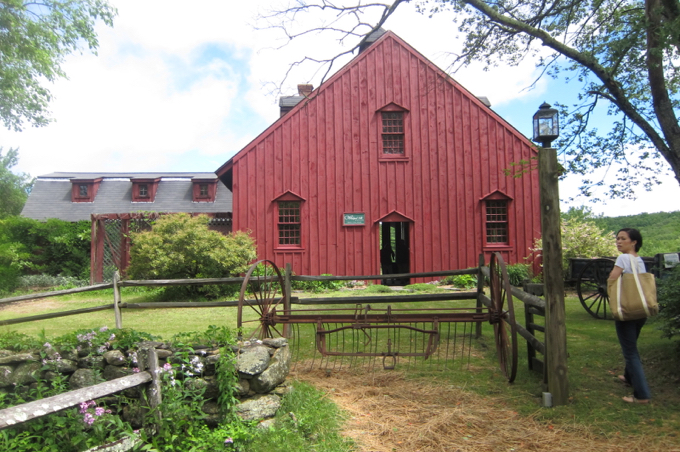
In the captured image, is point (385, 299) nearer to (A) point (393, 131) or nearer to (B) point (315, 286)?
(B) point (315, 286)

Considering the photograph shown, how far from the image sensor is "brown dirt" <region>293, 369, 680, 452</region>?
3883 millimetres

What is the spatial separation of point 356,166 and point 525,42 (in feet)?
22.0

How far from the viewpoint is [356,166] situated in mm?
15719

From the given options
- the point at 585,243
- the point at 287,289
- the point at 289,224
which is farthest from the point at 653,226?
the point at 287,289

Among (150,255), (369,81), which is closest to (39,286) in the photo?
(150,255)

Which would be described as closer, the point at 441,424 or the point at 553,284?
the point at 441,424

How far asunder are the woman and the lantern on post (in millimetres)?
1190

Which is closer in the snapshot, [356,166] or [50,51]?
[356,166]

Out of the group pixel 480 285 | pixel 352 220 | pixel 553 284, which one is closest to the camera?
pixel 553 284

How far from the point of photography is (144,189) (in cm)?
2689

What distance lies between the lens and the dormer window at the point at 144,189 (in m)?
26.6

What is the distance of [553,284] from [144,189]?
25989mm

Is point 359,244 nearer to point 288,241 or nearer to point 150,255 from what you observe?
point 288,241

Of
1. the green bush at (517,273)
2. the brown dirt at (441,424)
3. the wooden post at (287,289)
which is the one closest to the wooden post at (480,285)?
the brown dirt at (441,424)
